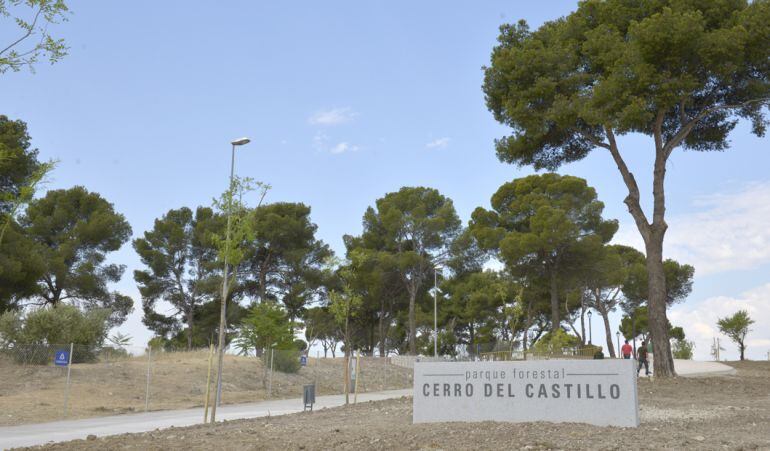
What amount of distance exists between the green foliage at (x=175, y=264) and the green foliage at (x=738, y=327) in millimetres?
41970

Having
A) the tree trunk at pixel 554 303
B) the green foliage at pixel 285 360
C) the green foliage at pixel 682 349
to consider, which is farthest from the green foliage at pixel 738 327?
the green foliage at pixel 285 360

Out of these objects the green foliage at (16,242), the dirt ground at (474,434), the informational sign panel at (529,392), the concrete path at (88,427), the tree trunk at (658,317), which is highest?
the green foliage at (16,242)

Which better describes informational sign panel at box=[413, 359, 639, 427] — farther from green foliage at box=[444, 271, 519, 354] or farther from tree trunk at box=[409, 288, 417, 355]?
tree trunk at box=[409, 288, 417, 355]

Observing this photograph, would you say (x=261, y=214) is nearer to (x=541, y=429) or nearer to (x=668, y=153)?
(x=668, y=153)

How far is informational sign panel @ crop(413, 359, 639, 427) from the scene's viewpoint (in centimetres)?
913

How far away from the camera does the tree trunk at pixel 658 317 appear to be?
60.1ft

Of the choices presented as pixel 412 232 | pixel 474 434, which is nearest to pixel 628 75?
pixel 474 434

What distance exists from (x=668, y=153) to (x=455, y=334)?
157 feet

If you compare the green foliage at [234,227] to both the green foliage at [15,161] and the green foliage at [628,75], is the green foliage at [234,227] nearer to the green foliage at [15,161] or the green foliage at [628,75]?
the green foliage at [628,75]

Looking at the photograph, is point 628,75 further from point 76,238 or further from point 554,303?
point 76,238

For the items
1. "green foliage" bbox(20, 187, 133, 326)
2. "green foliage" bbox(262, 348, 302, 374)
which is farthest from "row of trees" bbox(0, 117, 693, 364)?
"green foliage" bbox(262, 348, 302, 374)

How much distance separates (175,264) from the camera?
4834 cm

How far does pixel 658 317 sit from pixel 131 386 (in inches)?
697

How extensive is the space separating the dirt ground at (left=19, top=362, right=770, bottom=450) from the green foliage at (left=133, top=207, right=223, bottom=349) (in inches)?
1467
